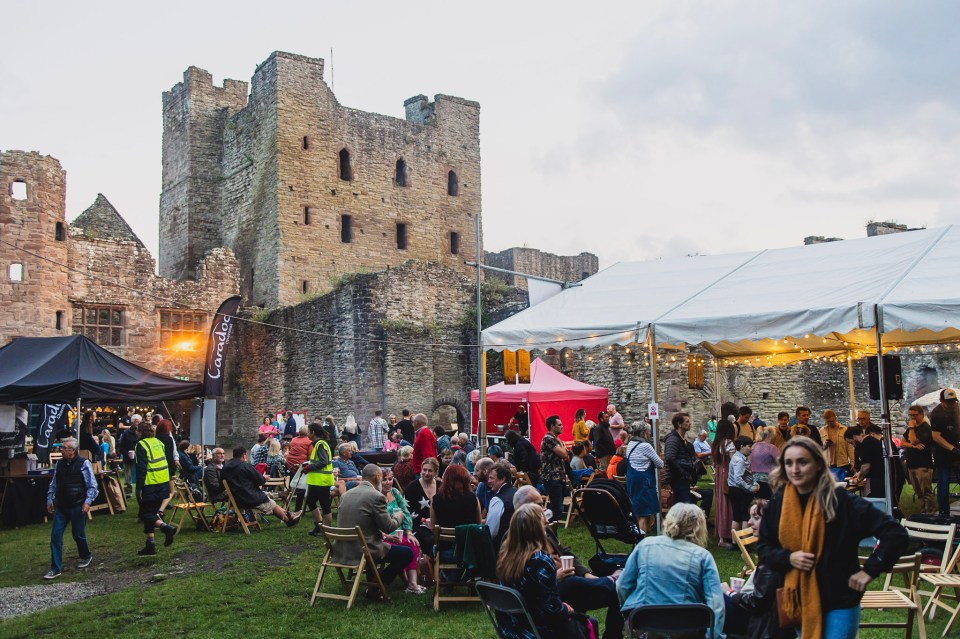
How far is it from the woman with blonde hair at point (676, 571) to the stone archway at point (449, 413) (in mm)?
18905

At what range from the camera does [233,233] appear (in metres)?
33.0

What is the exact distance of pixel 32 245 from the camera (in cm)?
2244

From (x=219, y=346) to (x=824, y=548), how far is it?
16110mm

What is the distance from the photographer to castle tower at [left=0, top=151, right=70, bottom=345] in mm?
22078

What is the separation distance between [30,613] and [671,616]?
18.7ft

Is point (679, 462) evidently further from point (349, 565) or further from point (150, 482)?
point (150, 482)

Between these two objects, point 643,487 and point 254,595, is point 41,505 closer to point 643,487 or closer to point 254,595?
point 254,595

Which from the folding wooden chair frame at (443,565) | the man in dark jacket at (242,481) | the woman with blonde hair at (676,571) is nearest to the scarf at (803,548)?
the woman with blonde hair at (676,571)

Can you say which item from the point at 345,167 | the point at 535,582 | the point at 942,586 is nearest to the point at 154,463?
the point at 535,582

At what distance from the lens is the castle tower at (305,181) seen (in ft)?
102

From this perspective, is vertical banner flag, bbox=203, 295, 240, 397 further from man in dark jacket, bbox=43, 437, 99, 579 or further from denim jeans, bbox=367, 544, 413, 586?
denim jeans, bbox=367, 544, 413, 586

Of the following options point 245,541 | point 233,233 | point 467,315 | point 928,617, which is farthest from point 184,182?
point 928,617

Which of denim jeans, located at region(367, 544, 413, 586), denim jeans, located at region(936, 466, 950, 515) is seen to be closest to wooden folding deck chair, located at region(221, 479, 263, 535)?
denim jeans, located at region(367, 544, 413, 586)

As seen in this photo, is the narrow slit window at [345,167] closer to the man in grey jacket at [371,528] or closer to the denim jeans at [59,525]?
the denim jeans at [59,525]
